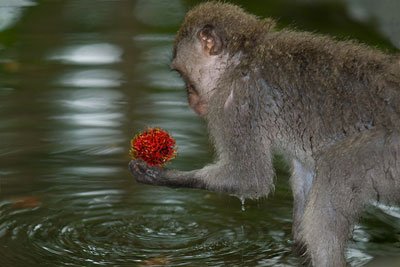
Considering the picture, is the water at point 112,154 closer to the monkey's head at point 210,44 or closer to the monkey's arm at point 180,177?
the monkey's arm at point 180,177

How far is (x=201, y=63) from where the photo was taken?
589cm

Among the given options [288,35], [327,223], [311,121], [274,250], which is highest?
[288,35]

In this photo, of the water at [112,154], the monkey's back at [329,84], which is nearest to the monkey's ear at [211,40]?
the monkey's back at [329,84]

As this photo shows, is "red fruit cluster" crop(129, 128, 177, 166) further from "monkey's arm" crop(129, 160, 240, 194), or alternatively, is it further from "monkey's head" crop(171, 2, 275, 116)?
"monkey's head" crop(171, 2, 275, 116)

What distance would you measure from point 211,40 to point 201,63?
183mm

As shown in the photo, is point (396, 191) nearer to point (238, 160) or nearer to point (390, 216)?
point (238, 160)

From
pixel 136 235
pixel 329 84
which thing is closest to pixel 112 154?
pixel 136 235

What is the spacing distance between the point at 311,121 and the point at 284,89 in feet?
0.95

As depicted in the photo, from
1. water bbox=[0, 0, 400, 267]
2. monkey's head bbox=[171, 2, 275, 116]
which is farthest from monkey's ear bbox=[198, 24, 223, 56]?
water bbox=[0, 0, 400, 267]

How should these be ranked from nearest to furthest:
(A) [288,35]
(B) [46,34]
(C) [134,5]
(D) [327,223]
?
(D) [327,223]
(A) [288,35]
(B) [46,34]
(C) [134,5]

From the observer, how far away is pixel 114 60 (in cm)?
1068

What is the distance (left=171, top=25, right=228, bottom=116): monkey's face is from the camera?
19.1 ft

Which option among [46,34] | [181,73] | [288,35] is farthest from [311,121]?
[46,34]

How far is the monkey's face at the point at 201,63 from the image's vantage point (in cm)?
582
